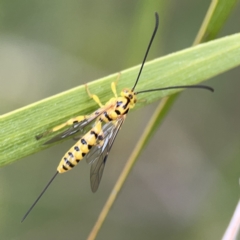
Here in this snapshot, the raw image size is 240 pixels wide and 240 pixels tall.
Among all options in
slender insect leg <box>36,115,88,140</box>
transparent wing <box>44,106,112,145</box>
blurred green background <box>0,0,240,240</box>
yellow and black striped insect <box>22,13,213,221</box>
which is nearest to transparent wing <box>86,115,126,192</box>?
yellow and black striped insect <box>22,13,213,221</box>

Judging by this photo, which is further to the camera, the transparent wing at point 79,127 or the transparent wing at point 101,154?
the transparent wing at point 101,154

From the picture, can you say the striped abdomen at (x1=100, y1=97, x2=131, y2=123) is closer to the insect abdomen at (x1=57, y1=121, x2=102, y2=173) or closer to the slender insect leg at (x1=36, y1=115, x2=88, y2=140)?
the insect abdomen at (x1=57, y1=121, x2=102, y2=173)

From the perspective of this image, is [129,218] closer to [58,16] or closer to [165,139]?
[165,139]

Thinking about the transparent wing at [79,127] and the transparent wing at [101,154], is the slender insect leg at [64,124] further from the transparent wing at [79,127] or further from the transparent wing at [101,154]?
the transparent wing at [101,154]

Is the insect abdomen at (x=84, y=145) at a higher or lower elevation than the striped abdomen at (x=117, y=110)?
lower

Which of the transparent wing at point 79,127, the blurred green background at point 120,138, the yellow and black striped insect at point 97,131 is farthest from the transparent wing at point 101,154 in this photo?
the blurred green background at point 120,138

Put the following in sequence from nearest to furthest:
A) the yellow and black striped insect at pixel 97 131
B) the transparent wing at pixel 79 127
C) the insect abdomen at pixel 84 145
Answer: the transparent wing at pixel 79 127 < the yellow and black striped insect at pixel 97 131 < the insect abdomen at pixel 84 145

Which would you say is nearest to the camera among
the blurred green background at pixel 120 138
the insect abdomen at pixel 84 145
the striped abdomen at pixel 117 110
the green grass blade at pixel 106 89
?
the green grass blade at pixel 106 89

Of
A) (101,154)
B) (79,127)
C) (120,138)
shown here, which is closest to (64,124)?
(79,127)
